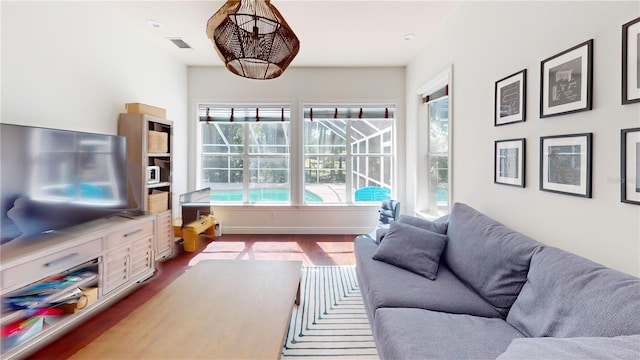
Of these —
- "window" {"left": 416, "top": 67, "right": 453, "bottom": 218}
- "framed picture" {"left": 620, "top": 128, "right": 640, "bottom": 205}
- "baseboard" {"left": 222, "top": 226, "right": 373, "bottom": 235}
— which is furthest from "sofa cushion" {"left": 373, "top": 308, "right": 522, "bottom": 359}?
"baseboard" {"left": 222, "top": 226, "right": 373, "bottom": 235}

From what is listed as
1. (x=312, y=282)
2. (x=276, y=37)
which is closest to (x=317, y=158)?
(x=312, y=282)

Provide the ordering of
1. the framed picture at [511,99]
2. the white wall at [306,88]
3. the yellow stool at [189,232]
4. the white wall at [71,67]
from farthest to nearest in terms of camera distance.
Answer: the white wall at [306,88] → the yellow stool at [189,232] → the white wall at [71,67] → the framed picture at [511,99]

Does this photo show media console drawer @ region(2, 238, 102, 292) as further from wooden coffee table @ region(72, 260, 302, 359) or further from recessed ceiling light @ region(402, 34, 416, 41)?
recessed ceiling light @ region(402, 34, 416, 41)

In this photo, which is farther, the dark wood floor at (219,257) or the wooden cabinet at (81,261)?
the dark wood floor at (219,257)

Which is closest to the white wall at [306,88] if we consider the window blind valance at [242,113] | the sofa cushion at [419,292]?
the window blind valance at [242,113]

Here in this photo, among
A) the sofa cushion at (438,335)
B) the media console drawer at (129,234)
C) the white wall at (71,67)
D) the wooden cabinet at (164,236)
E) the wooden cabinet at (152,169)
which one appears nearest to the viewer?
the sofa cushion at (438,335)

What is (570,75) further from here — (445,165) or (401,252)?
(445,165)

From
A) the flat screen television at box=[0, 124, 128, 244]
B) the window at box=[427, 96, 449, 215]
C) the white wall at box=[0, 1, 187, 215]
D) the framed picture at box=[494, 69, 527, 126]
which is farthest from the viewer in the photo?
the window at box=[427, 96, 449, 215]

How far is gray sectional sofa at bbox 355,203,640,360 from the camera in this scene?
0.97 metres

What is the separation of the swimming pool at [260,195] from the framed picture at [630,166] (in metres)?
3.77

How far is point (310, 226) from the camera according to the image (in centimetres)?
466

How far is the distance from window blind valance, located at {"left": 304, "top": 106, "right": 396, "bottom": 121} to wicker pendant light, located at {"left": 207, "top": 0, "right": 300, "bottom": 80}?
108 inches

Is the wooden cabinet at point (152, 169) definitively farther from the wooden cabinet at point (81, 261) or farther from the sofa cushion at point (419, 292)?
the sofa cushion at point (419, 292)

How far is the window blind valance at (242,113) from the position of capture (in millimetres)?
4637
